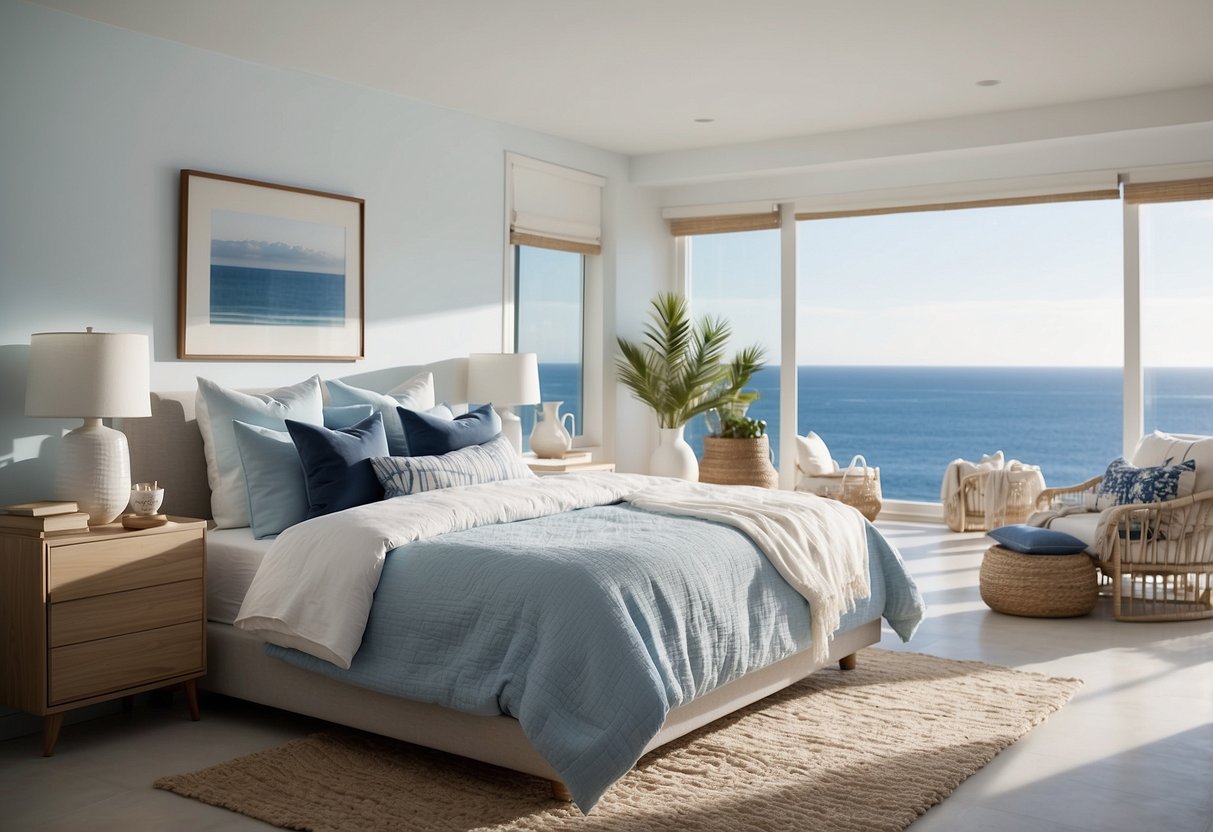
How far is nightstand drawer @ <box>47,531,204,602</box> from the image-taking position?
3.32 m

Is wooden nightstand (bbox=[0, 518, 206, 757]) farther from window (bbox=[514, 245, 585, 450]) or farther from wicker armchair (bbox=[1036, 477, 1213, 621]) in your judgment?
wicker armchair (bbox=[1036, 477, 1213, 621])

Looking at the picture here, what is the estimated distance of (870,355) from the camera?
23.6 meters

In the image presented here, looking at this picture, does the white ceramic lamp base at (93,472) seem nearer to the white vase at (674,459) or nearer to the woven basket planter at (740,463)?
the white vase at (674,459)

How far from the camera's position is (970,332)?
22969 mm

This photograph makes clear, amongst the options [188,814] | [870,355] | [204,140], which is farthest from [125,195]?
[870,355]

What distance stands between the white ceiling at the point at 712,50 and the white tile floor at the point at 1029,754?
2.64 m

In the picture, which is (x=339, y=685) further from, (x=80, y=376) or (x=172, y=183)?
(x=172, y=183)

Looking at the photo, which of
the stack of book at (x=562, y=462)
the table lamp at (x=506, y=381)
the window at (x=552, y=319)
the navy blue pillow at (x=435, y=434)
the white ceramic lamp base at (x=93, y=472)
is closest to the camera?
the white ceramic lamp base at (x=93, y=472)

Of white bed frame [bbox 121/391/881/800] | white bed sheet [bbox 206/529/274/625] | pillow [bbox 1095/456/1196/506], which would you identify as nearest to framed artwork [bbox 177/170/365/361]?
white bed frame [bbox 121/391/881/800]

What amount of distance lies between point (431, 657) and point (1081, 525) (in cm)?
357

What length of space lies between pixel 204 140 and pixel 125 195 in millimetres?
490

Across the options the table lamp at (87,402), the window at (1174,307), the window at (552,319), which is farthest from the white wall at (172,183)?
the window at (1174,307)

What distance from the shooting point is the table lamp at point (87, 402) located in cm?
357

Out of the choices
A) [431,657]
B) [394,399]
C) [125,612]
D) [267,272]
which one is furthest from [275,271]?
[431,657]
